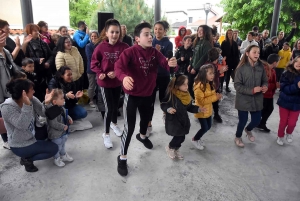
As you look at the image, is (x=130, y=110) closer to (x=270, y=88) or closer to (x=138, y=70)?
(x=138, y=70)

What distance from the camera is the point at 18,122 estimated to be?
2342mm

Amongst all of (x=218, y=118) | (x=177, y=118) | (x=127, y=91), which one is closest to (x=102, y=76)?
(x=127, y=91)

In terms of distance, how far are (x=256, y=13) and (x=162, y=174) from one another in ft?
39.6

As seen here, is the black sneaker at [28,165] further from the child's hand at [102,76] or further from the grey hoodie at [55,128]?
the child's hand at [102,76]

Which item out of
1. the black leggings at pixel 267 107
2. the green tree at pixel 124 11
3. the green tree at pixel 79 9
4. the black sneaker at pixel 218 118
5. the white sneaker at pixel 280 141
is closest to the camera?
the white sneaker at pixel 280 141

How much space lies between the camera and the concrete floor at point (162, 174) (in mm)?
2270

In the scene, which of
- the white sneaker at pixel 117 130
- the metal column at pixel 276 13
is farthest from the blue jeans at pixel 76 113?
the metal column at pixel 276 13

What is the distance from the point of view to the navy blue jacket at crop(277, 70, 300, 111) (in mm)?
3119

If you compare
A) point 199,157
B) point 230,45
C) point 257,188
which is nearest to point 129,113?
point 199,157

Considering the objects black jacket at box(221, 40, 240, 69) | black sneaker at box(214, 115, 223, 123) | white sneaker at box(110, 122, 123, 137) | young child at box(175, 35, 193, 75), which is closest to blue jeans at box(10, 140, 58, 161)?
white sneaker at box(110, 122, 123, 137)

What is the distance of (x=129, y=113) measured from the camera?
2.49 metres

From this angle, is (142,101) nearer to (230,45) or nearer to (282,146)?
(282,146)

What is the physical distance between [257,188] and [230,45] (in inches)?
164

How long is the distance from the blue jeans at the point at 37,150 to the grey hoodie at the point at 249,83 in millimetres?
2388
